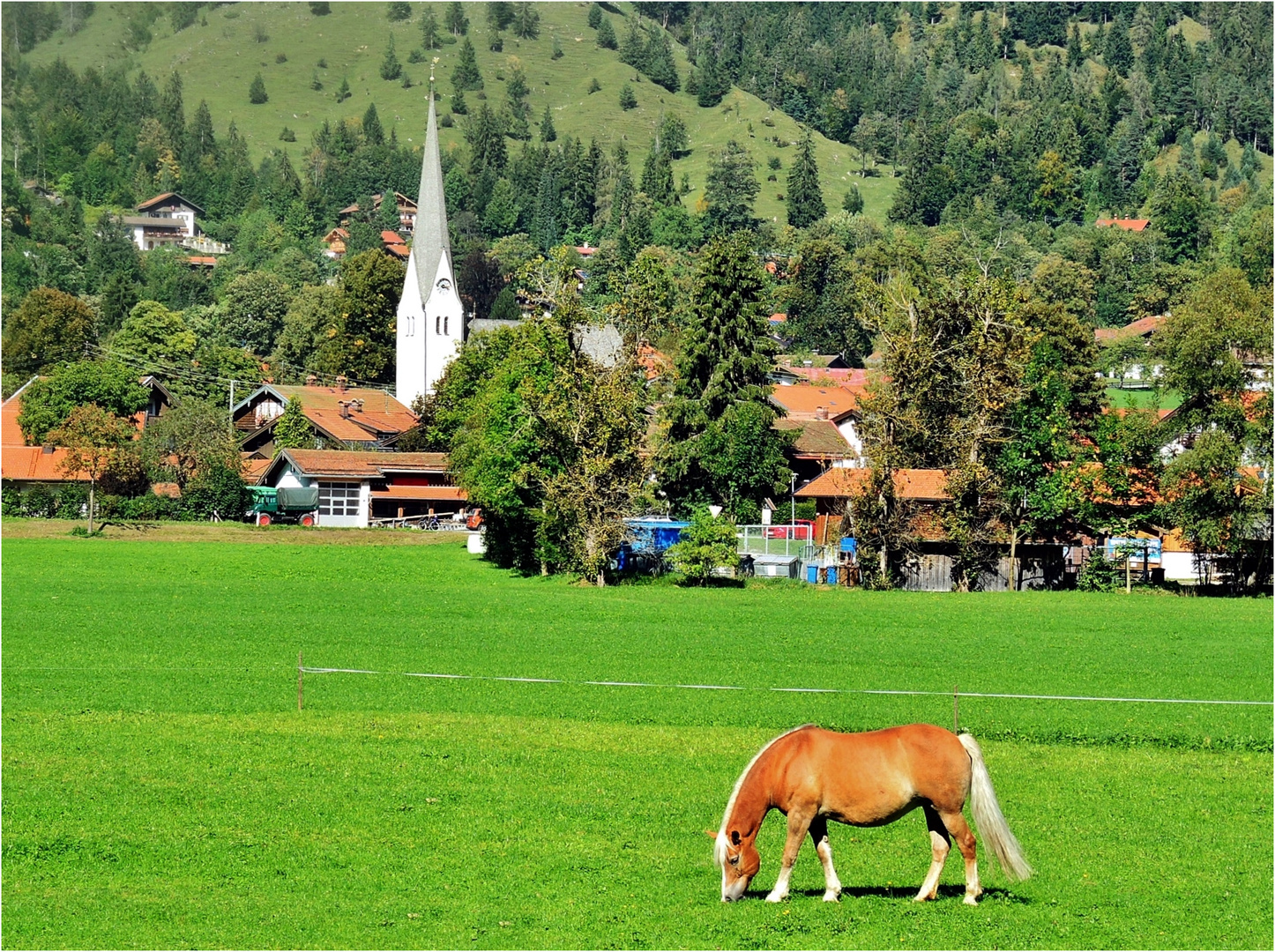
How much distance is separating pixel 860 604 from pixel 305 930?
143ft

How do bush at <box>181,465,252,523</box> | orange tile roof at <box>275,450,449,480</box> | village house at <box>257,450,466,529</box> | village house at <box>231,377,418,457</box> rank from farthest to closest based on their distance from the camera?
village house at <box>231,377,418,457</box>
village house at <box>257,450,466,529</box>
orange tile roof at <box>275,450,449,480</box>
bush at <box>181,465,252,523</box>

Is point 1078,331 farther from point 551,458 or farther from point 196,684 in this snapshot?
point 196,684

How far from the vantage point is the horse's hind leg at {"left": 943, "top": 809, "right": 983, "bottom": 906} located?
17.2m

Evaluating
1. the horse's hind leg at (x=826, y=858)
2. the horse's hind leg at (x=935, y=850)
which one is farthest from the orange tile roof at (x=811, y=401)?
the horse's hind leg at (x=826, y=858)

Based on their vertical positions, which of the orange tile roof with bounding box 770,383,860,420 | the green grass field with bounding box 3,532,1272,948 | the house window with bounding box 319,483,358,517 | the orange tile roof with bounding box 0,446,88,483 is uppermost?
the orange tile roof with bounding box 770,383,860,420

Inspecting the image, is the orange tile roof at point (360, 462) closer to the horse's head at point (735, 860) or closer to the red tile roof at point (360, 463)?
the red tile roof at point (360, 463)

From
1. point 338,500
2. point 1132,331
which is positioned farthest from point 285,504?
point 1132,331

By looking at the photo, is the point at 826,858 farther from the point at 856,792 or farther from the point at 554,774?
the point at 554,774

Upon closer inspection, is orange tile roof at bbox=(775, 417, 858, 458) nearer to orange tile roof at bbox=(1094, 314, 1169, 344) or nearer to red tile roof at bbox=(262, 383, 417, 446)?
red tile roof at bbox=(262, 383, 417, 446)

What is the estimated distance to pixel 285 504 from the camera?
302 feet

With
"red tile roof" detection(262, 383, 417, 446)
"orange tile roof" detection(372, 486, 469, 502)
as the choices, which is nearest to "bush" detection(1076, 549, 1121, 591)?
"orange tile roof" detection(372, 486, 469, 502)

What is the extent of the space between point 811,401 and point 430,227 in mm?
49532

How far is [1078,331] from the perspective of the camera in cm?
9894

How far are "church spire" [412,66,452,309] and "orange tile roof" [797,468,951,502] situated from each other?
78427 millimetres
